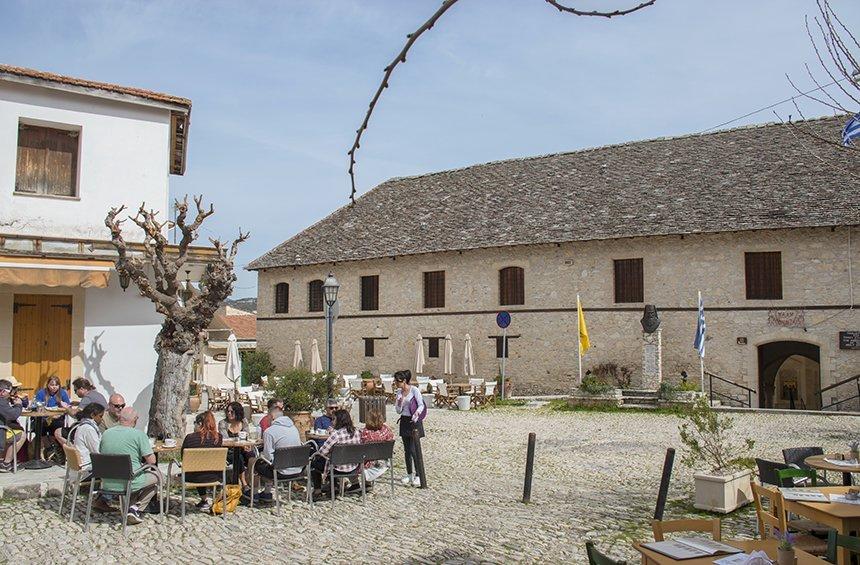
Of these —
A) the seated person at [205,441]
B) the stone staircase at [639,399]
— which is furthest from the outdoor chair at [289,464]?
the stone staircase at [639,399]

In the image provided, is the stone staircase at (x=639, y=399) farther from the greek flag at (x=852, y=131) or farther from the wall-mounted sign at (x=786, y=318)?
the greek flag at (x=852, y=131)

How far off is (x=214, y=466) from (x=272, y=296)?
78.4 feet

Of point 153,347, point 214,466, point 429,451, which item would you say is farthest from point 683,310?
point 214,466

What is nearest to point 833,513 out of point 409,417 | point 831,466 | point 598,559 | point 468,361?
point 831,466

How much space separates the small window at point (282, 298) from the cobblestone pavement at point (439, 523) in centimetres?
1937

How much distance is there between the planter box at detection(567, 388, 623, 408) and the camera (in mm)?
20694

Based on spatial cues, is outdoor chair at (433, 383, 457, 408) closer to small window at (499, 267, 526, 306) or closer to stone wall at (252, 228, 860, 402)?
stone wall at (252, 228, 860, 402)

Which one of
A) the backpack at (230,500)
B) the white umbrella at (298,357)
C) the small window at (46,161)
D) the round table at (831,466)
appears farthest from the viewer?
the white umbrella at (298,357)

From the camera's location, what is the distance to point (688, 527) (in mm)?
5035

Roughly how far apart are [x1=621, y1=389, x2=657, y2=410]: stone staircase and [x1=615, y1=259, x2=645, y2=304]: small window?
11.8 feet

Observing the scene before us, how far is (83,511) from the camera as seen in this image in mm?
8484

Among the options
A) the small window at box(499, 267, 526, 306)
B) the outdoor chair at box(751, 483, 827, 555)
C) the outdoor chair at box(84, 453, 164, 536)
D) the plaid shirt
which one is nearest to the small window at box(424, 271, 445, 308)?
the small window at box(499, 267, 526, 306)

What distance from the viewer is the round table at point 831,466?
770cm

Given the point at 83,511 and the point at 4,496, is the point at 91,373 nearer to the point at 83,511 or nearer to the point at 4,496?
the point at 4,496
